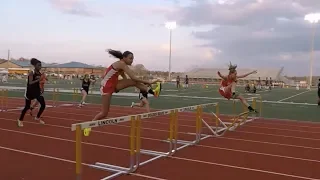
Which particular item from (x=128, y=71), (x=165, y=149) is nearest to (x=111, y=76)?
(x=128, y=71)

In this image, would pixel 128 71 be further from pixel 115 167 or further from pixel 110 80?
pixel 115 167

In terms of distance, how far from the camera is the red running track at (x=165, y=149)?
18.2 feet

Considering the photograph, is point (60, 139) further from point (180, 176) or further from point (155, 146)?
point (180, 176)

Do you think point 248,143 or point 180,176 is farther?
point 248,143

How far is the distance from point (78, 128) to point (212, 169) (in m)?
2.60

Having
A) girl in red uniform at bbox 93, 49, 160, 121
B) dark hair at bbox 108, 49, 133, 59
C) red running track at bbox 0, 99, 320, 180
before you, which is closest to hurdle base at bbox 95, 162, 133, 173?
red running track at bbox 0, 99, 320, 180

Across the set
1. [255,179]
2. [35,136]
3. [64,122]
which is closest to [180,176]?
[255,179]

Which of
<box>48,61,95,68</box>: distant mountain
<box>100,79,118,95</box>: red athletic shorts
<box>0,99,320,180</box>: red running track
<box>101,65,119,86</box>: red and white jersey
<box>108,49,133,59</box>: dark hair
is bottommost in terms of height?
<box>0,99,320,180</box>: red running track

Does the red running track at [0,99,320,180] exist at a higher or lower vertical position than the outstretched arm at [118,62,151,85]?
lower

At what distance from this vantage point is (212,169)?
5.89 metres

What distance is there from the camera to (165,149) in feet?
24.2

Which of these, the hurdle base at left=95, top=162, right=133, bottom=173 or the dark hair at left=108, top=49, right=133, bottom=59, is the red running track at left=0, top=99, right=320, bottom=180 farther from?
the dark hair at left=108, top=49, right=133, bottom=59

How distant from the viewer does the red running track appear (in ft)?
18.2

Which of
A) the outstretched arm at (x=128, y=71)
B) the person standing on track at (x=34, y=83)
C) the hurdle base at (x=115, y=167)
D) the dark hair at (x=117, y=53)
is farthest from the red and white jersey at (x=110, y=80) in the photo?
the person standing on track at (x=34, y=83)
